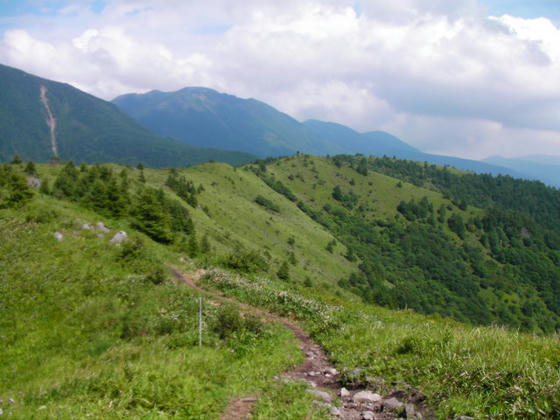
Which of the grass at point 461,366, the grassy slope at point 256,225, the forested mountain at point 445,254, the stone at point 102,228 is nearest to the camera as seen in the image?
the grass at point 461,366


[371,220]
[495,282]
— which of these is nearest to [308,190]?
[371,220]

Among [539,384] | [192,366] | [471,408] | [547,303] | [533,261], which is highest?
[539,384]

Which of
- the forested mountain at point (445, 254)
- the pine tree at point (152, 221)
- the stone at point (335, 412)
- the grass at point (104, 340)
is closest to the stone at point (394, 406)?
the stone at point (335, 412)

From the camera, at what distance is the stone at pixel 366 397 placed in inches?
281

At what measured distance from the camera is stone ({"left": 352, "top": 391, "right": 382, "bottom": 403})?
7148 millimetres

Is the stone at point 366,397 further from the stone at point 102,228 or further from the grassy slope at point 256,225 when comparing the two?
the grassy slope at point 256,225

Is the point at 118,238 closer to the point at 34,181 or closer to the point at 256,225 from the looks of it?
the point at 34,181

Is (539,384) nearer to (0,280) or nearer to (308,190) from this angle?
(0,280)

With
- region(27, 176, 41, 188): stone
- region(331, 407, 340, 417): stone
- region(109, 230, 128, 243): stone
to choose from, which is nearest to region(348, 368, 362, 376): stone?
region(331, 407, 340, 417): stone

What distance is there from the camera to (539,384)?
5598 millimetres

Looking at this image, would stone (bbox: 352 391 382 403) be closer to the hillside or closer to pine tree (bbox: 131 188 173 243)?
the hillside

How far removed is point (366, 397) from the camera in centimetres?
729

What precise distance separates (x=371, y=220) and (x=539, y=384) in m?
187

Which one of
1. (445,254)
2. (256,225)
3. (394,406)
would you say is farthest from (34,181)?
(445,254)
